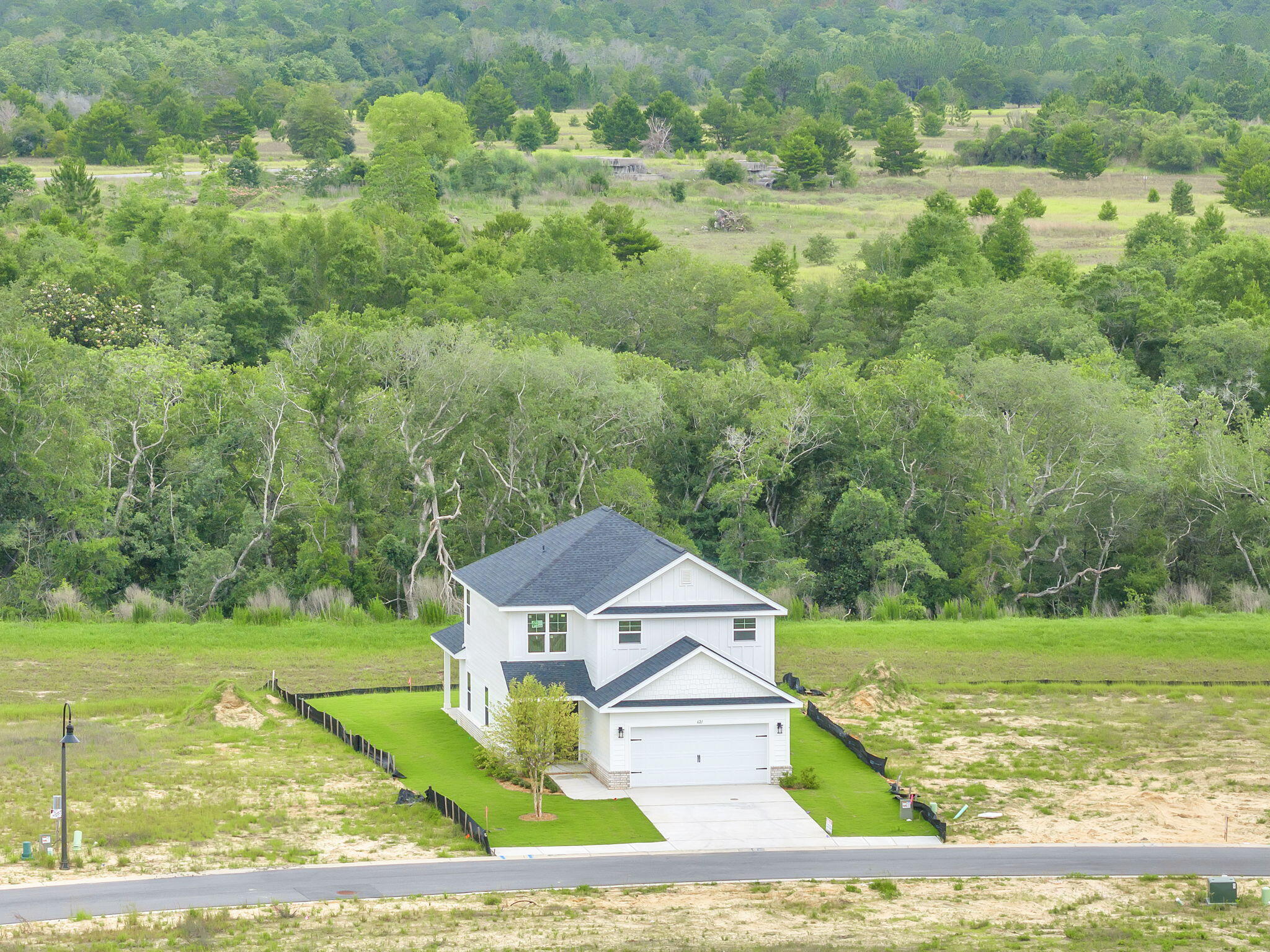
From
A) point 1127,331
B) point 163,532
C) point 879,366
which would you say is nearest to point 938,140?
point 1127,331

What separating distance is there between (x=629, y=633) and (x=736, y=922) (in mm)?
13207

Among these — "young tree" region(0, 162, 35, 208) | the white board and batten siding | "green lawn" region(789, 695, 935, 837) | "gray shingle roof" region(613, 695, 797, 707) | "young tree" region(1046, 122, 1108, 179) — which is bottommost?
"green lawn" region(789, 695, 935, 837)

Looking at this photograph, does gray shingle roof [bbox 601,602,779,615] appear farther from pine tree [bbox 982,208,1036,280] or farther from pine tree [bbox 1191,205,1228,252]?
pine tree [bbox 1191,205,1228,252]

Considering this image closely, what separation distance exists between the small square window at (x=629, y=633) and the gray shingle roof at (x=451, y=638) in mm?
7900

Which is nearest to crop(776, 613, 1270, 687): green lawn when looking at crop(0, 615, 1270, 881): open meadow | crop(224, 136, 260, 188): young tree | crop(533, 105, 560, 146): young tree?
crop(0, 615, 1270, 881): open meadow

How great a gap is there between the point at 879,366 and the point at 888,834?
4413cm

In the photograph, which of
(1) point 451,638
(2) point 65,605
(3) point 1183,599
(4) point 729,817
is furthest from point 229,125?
(4) point 729,817

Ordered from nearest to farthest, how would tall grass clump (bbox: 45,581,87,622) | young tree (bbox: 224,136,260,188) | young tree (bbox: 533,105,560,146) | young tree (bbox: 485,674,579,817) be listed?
young tree (bbox: 485,674,579,817) < tall grass clump (bbox: 45,581,87,622) < young tree (bbox: 224,136,260,188) < young tree (bbox: 533,105,560,146)

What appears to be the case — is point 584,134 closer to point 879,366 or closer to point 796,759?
point 879,366

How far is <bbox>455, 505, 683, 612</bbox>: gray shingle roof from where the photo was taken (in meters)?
48.1

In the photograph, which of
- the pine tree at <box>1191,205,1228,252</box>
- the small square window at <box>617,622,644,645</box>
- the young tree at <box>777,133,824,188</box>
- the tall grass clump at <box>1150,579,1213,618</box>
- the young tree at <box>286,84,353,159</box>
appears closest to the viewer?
the small square window at <box>617,622,644,645</box>

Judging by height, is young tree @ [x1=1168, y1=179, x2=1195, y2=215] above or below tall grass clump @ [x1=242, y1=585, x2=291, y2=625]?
above

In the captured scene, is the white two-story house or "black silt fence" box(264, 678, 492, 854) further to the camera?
the white two-story house

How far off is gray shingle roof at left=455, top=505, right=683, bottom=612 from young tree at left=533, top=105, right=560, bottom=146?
433 feet
